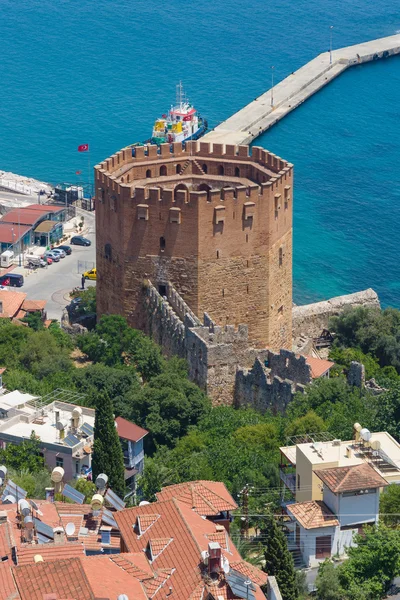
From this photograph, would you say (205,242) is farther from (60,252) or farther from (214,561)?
(60,252)

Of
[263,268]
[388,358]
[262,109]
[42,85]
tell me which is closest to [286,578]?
[263,268]

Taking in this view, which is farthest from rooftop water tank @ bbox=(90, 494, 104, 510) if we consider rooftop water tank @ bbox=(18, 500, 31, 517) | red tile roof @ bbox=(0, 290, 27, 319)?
red tile roof @ bbox=(0, 290, 27, 319)

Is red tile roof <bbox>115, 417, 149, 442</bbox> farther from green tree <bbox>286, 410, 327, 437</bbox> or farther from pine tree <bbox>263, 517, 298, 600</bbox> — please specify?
pine tree <bbox>263, 517, 298, 600</bbox>

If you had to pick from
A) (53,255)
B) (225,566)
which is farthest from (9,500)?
(53,255)

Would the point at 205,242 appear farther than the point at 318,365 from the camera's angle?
No

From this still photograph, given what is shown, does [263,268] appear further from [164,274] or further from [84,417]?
[84,417]

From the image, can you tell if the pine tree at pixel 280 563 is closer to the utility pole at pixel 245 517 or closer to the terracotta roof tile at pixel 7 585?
the utility pole at pixel 245 517
